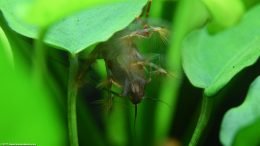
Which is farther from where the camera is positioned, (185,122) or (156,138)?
(185,122)

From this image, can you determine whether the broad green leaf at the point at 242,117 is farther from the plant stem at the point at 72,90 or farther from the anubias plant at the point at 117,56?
the plant stem at the point at 72,90

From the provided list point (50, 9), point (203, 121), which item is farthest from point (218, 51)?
point (50, 9)

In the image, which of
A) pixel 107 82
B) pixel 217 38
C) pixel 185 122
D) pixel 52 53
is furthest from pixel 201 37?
pixel 185 122

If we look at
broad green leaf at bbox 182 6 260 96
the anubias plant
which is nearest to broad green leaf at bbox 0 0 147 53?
the anubias plant

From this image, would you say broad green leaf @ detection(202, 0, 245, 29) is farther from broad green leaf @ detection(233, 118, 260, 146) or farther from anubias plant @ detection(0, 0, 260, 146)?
broad green leaf @ detection(233, 118, 260, 146)

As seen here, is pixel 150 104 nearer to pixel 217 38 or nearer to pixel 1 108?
pixel 217 38

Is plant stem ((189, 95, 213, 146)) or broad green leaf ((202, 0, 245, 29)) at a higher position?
broad green leaf ((202, 0, 245, 29))
